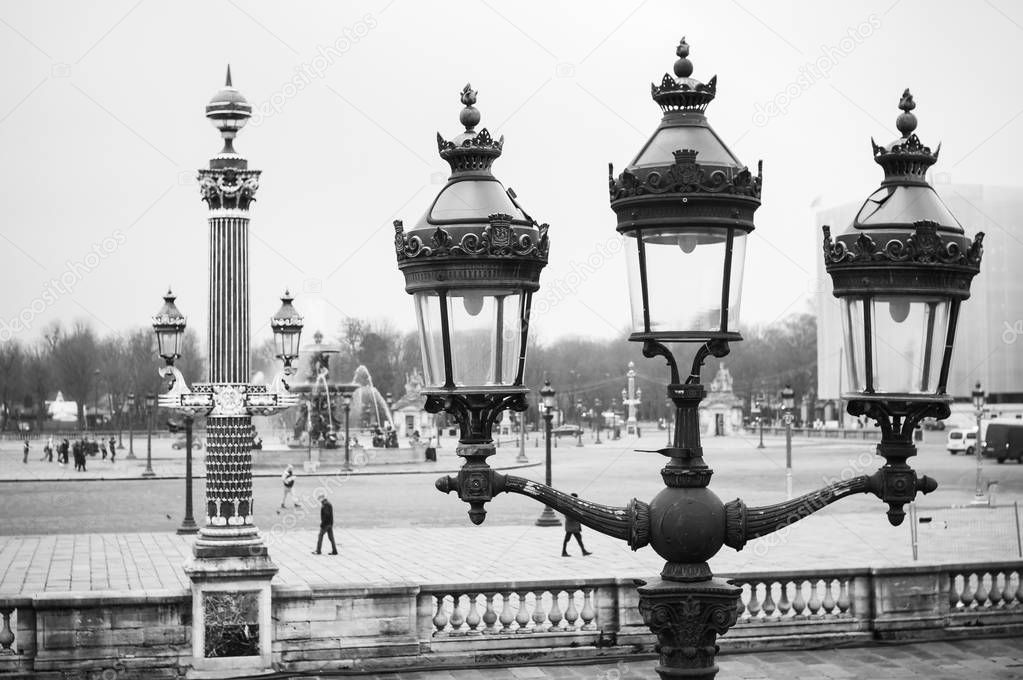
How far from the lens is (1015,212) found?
8156cm

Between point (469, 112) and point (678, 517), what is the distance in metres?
2.06

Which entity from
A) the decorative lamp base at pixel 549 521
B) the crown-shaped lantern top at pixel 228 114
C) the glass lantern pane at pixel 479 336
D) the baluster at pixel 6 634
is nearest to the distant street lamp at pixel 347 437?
the decorative lamp base at pixel 549 521

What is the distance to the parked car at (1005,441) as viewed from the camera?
64.4 metres

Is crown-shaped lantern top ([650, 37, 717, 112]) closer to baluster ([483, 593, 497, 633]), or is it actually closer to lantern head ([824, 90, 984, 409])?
lantern head ([824, 90, 984, 409])

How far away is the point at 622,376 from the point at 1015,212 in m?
68.1

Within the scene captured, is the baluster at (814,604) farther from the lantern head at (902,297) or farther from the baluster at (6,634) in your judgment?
the lantern head at (902,297)

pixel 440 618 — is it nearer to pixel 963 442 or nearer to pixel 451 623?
pixel 451 623

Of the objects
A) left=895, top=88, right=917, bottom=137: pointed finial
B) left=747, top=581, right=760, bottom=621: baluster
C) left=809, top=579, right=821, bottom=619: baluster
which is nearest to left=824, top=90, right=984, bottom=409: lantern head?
left=895, top=88, right=917, bottom=137: pointed finial

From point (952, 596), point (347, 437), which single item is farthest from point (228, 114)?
point (347, 437)

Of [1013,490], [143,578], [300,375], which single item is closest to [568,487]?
[1013,490]

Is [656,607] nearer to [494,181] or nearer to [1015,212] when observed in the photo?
[494,181]

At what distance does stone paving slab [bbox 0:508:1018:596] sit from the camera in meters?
24.0

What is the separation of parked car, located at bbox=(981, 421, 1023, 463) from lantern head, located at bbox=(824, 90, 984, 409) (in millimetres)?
61872

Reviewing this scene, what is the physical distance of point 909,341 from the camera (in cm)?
628
